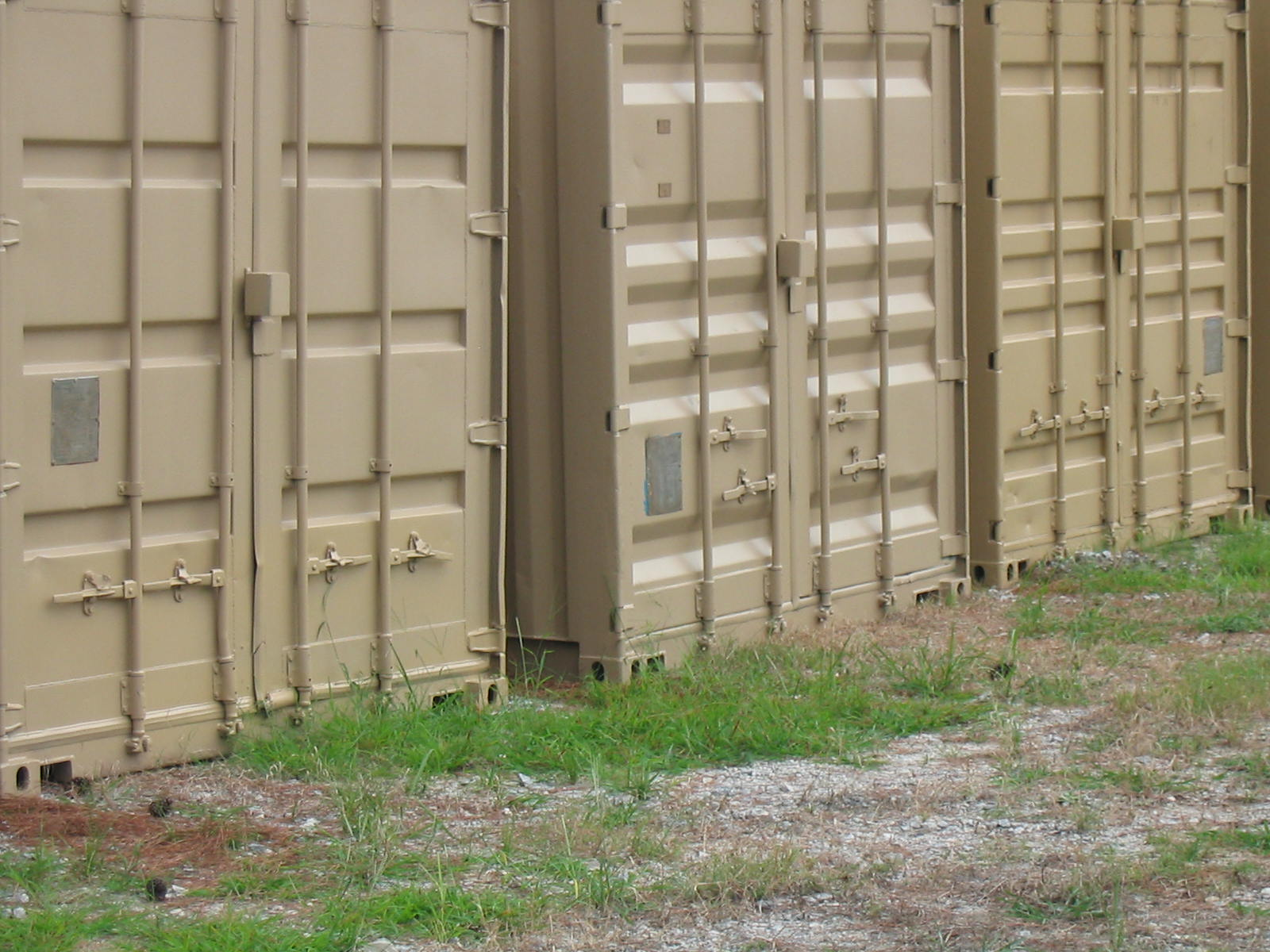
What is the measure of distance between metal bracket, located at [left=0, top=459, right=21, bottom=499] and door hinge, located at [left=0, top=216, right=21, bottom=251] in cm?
Result: 61

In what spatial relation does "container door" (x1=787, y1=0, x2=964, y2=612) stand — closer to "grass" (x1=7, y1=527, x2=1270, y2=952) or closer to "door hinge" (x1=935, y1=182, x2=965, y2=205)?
"door hinge" (x1=935, y1=182, x2=965, y2=205)

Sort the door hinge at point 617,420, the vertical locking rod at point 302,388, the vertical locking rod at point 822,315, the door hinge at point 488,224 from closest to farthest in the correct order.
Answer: the vertical locking rod at point 302,388 → the door hinge at point 488,224 → the door hinge at point 617,420 → the vertical locking rod at point 822,315

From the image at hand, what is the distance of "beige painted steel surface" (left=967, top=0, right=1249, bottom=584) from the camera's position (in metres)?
9.07

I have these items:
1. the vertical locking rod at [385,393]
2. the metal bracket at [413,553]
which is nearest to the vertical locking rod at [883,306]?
the metal bracket at [413,553]

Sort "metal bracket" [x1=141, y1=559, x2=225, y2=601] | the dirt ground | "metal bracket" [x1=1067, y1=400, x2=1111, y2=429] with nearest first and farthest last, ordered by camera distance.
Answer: the dirt ground < "metal bracket" [x1=141, y1=559, x2=225, y2=601] < "metal bracket" [x1=1067, y1=400, x2=1111, y2=429]

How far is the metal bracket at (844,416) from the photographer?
808 cm

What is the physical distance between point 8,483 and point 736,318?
9.94 ft

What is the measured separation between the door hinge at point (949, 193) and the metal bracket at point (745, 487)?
163 centimetres

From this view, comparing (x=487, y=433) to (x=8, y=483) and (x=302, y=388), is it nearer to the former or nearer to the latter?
(x=302, y=388)

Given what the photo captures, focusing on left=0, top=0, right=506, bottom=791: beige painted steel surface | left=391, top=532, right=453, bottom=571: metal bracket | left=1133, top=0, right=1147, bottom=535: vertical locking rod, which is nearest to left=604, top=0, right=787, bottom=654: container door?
left=0, top=0, right=506, bottom=791: beige painted steel surface

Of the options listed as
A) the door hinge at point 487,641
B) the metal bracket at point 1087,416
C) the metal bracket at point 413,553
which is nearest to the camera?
the metal bracket at point 413,553

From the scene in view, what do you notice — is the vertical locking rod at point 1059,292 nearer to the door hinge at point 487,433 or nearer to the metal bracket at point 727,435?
the metal bracket at point 727,435

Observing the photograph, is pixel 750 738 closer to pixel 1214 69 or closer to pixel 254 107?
pixel 254 107

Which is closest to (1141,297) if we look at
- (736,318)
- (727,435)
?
(736,318)
